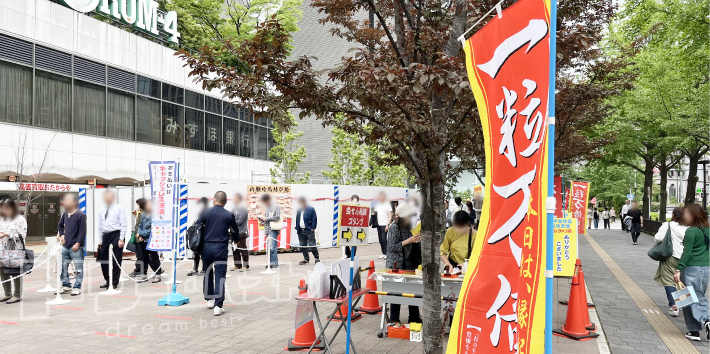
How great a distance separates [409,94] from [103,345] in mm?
5193

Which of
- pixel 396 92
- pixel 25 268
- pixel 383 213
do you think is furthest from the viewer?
pixel 383 213

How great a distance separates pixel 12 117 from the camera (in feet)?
62.7

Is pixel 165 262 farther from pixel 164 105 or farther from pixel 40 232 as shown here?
pixel 164 105

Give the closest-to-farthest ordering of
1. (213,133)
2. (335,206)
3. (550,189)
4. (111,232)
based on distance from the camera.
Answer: (550,189) → (111,232) → (335,206) → (213,133)

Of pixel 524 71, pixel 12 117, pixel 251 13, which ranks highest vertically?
pixel 251 13

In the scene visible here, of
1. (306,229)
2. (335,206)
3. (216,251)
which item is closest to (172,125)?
(335,206)

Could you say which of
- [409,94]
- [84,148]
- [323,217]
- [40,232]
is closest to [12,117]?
[84,148]

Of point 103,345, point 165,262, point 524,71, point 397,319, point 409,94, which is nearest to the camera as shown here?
point 524,71

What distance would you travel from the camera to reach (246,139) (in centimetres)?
3372

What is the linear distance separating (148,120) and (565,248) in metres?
22.2

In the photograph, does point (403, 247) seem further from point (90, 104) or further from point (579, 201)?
point (90, 104)

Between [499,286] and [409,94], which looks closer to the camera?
[499,286]

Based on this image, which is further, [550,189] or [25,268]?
[25,268]

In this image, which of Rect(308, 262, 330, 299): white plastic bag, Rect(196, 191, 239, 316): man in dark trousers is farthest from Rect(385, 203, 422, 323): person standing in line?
Rect(196, 191, 239, 316): man in dark trousers
